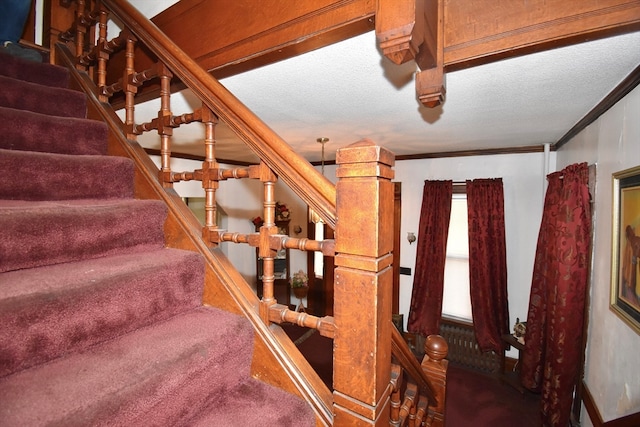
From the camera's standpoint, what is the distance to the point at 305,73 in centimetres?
158

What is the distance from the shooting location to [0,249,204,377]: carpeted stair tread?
71 cm

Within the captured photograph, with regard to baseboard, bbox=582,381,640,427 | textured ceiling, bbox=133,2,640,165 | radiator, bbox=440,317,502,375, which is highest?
textured ceiling, bbox=133,2,640,165

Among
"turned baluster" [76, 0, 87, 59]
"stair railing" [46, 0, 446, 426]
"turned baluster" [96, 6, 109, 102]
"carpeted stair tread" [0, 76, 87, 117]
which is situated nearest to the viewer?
"stair railing" [46, 0, 446, 426]

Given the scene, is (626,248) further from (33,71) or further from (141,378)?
(33,71)

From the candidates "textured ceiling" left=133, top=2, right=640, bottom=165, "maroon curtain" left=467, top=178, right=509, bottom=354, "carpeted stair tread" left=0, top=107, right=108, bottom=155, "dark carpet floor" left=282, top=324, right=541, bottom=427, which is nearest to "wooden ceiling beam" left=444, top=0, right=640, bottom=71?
"textured ceiling" left=133, top=2, right=640, bottom=165

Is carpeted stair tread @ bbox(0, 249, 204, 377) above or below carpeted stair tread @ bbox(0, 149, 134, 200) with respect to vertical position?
below

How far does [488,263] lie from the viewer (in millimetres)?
3656

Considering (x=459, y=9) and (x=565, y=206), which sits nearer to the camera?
(x=459, y=9)

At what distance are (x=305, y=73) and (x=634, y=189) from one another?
1914mm

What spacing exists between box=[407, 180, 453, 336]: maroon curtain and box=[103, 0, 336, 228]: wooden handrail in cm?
354

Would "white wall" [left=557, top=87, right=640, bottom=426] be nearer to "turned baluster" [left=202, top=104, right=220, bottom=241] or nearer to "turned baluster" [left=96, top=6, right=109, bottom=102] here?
"turned baluster" [left=202, top=104, right=220, bottom=241]

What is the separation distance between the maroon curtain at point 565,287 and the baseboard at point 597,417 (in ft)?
0.30

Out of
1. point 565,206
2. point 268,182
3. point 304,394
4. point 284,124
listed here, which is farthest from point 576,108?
point 304,394

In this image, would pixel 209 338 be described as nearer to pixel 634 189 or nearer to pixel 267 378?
pixel 267 378
